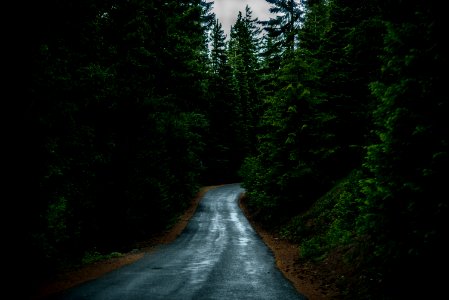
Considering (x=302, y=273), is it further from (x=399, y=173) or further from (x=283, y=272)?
(x=399, y=173)

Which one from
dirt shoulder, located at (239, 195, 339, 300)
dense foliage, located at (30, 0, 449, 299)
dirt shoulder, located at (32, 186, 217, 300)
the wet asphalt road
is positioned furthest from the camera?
dirt shoulder, located at (32, 186, 217, 300)

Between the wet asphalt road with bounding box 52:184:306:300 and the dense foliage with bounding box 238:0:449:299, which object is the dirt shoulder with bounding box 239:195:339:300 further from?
the dense foliage with bounding box 238:0:449:299

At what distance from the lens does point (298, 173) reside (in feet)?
67.9

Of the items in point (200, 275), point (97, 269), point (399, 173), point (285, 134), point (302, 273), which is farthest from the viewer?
point (285, 134)

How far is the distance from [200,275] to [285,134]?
12427 millimetres

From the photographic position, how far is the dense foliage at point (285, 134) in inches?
269

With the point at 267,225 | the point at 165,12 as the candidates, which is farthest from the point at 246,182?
the point at 165,12

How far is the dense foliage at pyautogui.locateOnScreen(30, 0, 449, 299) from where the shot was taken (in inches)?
269

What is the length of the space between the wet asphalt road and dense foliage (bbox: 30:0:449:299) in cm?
201

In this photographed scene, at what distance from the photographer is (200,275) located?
36.4 feet

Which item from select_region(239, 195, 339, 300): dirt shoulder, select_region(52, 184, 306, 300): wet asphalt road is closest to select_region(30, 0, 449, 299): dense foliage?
select_region(239, 195, 339, 300): dirt shoulder

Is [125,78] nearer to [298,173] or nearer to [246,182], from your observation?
[298,173]

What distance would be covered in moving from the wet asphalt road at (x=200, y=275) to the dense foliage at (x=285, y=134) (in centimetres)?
201

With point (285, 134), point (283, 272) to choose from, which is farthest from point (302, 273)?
point (285, 134)
